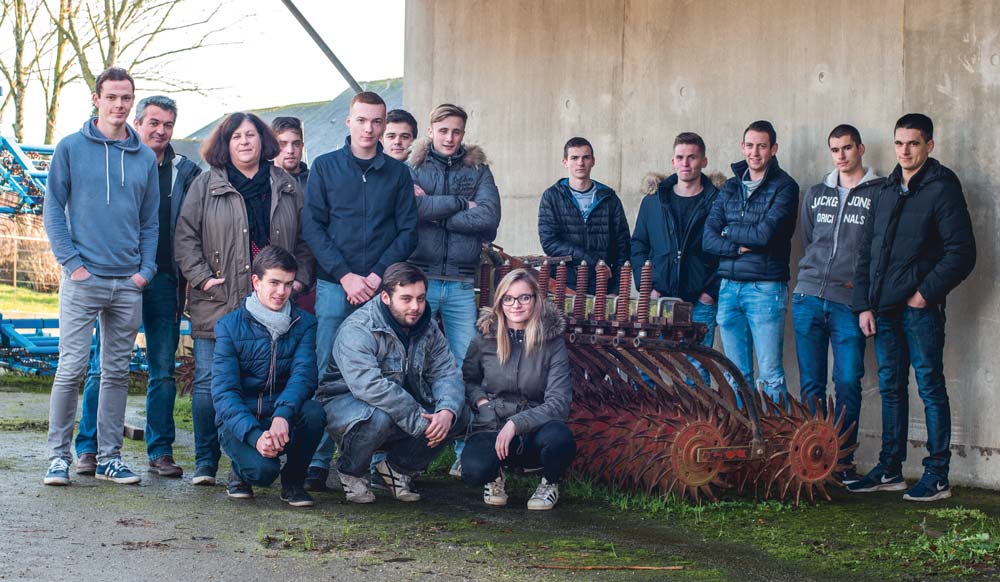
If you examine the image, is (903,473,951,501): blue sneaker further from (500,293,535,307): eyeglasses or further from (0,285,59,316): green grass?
(0,285,59,316): green grass

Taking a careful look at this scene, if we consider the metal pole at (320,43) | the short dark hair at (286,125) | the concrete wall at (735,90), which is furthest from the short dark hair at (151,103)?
the metal pole at (320,43)

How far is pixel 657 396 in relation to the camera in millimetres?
5547

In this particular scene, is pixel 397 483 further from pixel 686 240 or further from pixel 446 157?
pixel 686 240

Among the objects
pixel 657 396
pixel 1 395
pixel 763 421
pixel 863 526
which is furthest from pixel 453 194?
pixel 1 395

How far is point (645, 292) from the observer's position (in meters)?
5.52

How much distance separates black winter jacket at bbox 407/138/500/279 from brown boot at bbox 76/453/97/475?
5.86 feet

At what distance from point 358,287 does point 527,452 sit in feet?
3.52

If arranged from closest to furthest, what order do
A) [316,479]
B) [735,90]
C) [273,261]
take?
[273,261] → [316,479] → [735,90]

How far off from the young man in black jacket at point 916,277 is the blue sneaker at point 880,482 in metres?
0.09

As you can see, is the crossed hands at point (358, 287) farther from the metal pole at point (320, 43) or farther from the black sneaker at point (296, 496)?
the metal pole at point (320, 43)

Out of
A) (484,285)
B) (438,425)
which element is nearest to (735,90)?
(484,285)

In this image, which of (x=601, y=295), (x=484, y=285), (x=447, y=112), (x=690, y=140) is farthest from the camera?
(x=690, y=140)

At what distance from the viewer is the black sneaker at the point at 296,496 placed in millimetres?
4945

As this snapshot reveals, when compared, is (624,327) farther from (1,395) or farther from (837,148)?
(1,395)
